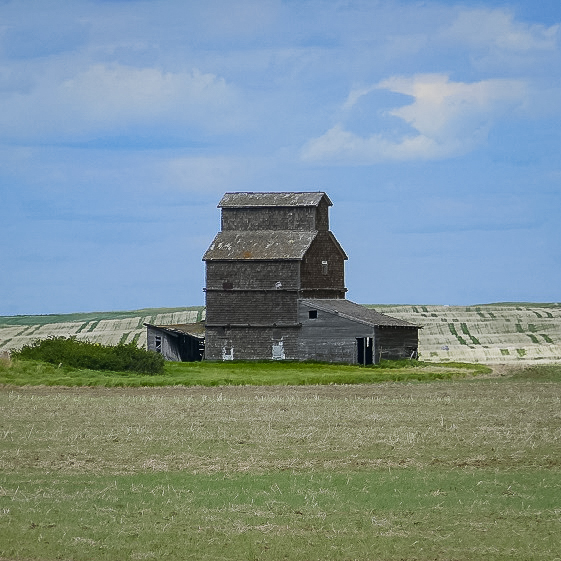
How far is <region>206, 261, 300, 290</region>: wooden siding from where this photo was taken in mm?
79875

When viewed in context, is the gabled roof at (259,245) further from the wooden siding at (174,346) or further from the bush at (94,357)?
the bush at (94,357)

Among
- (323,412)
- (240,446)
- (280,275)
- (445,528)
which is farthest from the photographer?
(280,275)

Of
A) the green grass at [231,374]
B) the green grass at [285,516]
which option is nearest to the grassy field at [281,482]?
the green grass at [285,516]

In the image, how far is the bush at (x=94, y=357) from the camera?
6531 centimetres

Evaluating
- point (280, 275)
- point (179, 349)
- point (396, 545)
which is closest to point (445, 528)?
point (396, 545)

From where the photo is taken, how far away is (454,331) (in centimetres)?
11338

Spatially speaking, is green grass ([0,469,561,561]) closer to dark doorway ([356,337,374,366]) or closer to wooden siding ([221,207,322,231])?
dark doorway ([356,337,374,366])

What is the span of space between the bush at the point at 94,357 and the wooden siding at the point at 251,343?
1382cm

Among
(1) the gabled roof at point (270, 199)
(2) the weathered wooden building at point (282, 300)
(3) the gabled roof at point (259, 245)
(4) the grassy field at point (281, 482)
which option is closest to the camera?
(4) the grassy field at point (281, 482)

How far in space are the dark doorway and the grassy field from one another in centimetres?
3588

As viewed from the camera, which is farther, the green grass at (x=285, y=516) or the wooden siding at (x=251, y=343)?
the wooden siding at (x=251, y=343)

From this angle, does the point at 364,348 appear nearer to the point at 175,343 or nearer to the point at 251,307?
the point at 251,307

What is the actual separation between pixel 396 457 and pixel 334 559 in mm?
9754

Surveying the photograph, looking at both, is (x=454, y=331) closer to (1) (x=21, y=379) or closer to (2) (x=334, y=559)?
(1) (x=21, y=379)
